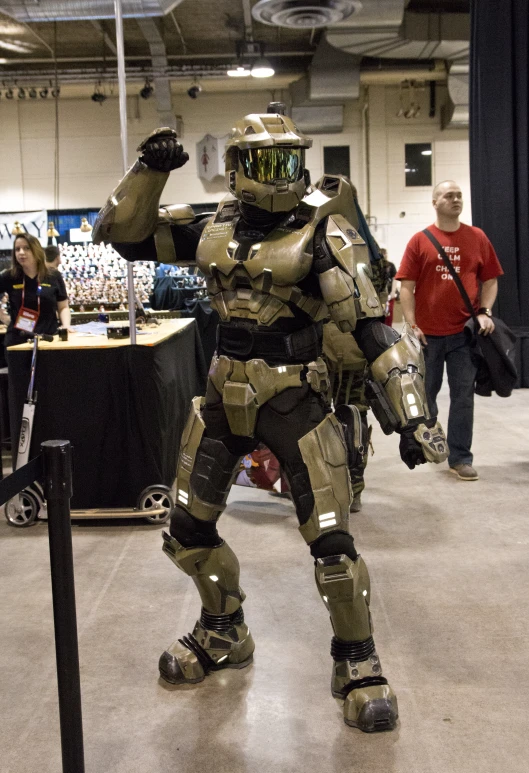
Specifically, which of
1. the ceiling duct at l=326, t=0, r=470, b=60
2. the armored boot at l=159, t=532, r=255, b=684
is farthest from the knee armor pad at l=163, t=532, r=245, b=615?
the ceiling duct at l=326, t=0, r=470, b=60

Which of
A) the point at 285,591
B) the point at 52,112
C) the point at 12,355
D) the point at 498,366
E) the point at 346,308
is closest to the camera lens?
the point at 346,308

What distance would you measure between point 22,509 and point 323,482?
7.81 ft

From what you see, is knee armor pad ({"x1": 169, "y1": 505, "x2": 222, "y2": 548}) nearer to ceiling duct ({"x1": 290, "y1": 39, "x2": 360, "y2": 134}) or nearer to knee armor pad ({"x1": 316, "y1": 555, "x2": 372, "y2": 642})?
knee armor pad ({"x1": 316, "y1": 555, "x2": 372, "y2": 642})

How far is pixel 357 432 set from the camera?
2.49 meters

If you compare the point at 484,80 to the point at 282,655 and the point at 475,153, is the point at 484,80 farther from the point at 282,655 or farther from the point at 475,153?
the point at 282,655

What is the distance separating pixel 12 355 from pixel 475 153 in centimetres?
591

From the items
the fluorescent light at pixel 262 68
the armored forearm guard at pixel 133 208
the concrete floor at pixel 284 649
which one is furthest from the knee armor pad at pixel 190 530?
the fluorescent light at pixel 262 68

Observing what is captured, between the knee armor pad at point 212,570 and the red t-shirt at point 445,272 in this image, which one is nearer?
the knee armor pad at point 212,570

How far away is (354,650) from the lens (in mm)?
2354

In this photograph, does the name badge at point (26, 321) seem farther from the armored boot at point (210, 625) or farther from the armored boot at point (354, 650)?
the armored boot at point (354, 650)

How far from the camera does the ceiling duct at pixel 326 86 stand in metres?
11.9

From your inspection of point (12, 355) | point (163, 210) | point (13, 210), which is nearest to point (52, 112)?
point (13, 210)

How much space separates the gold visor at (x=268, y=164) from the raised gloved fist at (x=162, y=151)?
22 centimetres

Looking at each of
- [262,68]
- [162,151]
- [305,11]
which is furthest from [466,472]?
[262,68]
